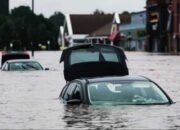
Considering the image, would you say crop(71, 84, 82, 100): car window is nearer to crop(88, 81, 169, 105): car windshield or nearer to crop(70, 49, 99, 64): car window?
crop(88, 81, 169, 105): car windshield

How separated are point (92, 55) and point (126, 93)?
18.0 ft

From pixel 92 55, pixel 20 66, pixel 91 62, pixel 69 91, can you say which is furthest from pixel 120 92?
pixel 20 66

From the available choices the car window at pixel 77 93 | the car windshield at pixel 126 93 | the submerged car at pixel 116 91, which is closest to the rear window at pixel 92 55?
the submerged car at pixel 116 91

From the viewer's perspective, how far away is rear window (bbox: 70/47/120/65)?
782 inches

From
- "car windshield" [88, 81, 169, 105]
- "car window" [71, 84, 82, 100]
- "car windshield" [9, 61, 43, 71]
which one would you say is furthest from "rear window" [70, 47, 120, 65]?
"car windshield" [9, 61, 43, 71]

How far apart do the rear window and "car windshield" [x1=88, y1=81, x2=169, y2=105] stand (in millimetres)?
4575

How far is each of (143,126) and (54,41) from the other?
177 metres

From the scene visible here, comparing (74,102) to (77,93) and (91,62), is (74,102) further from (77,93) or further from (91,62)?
(91,62)

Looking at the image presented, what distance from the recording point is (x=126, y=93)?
15086mm

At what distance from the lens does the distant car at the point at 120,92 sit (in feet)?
49.3

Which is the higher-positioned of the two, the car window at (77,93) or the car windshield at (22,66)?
the car window at (77,93)

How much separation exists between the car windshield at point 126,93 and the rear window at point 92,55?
15.0 ft

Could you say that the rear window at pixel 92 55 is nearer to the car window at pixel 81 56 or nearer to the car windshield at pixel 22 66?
the car window at pixel 81 56

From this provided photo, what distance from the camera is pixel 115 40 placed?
15750 centimetres
